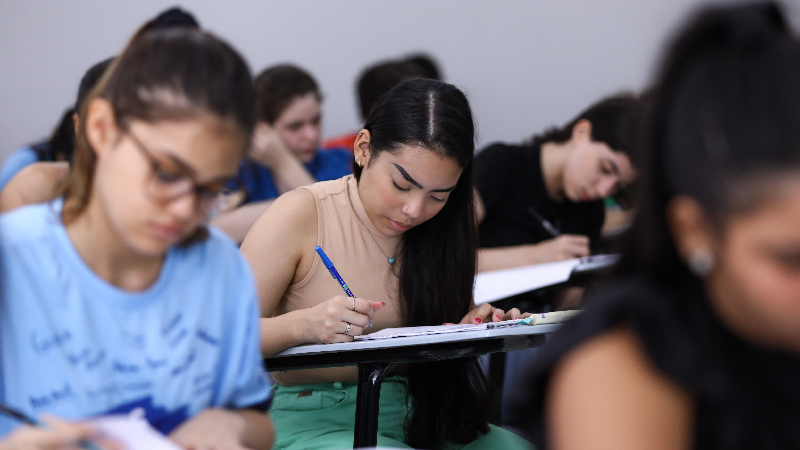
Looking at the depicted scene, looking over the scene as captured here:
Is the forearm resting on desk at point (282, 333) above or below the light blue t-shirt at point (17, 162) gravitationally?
below

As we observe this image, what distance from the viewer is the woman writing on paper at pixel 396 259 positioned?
1477mm

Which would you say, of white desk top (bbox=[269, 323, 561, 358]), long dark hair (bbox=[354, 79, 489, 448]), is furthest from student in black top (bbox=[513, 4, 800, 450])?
long dark hair (bbox=[354, 79, 489, 448])

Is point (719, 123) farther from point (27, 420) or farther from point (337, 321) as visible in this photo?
point (337, 321)

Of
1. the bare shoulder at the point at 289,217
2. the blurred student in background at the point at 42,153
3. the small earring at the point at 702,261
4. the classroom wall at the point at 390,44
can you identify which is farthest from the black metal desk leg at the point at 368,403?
the classroom wall at the point at 390,44

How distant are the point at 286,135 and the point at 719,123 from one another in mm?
2323

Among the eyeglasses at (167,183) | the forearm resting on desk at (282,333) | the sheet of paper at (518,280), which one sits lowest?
the sheet of paper at (518,280)

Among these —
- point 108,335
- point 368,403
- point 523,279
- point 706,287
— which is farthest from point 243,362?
point 523,279

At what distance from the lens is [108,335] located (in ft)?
2.67

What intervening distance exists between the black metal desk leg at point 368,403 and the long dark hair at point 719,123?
0.62 m

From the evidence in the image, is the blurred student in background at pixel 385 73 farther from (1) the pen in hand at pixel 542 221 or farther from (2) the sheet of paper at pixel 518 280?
(2) the sheet of paper at pixel 518 280

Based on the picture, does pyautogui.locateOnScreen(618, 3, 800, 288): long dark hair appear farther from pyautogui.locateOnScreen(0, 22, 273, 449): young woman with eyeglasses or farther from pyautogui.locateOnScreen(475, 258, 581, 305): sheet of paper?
pyautogui.locateOnScreen(475, 258, 581, 305): sheet of paper

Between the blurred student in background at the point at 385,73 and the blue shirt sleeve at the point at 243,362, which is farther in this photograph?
the blurred student in background at the point at 385,73

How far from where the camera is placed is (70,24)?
9.78 ft

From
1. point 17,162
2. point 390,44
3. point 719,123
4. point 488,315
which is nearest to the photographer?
point 719,123
